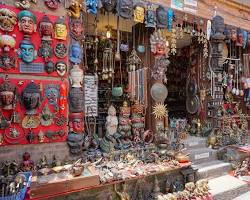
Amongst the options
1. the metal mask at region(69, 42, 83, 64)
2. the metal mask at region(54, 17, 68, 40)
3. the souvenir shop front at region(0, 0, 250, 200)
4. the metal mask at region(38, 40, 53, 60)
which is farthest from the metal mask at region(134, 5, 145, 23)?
the metal mask at region(38, 40, 53, 60)

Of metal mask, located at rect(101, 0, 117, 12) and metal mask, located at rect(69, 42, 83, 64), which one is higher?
metal mask, located at rect(101, 0, 117, 12)

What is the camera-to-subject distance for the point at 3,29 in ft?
11.3

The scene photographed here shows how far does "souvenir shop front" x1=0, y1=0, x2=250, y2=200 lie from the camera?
3.53 meters

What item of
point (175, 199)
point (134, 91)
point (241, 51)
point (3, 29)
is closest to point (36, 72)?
point (3, 29)

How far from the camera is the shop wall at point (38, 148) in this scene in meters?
3.55

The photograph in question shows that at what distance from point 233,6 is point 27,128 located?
6.52 m

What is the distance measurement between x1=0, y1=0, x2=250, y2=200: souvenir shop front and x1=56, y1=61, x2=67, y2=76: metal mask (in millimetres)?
16

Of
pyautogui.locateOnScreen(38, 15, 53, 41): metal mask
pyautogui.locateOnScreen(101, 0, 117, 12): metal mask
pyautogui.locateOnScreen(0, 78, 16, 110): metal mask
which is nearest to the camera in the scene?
pyautogui.locateOnScreen(0, 78, 16, 110): metal mask

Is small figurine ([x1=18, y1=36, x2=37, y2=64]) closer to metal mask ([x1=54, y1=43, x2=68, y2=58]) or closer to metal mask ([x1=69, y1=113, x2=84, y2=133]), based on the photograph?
metal mask ([x1=54, y1=43, x2=68, y2=58])

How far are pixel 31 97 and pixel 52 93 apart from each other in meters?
0.37

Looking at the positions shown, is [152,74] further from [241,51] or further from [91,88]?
[241,51]

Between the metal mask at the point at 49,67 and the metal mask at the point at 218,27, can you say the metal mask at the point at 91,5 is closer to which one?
the metal mask at the point at 49,67

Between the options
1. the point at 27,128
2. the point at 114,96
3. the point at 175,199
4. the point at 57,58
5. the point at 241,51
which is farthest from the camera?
the point at 241,51

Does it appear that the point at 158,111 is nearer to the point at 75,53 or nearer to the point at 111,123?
the point at 111,123
